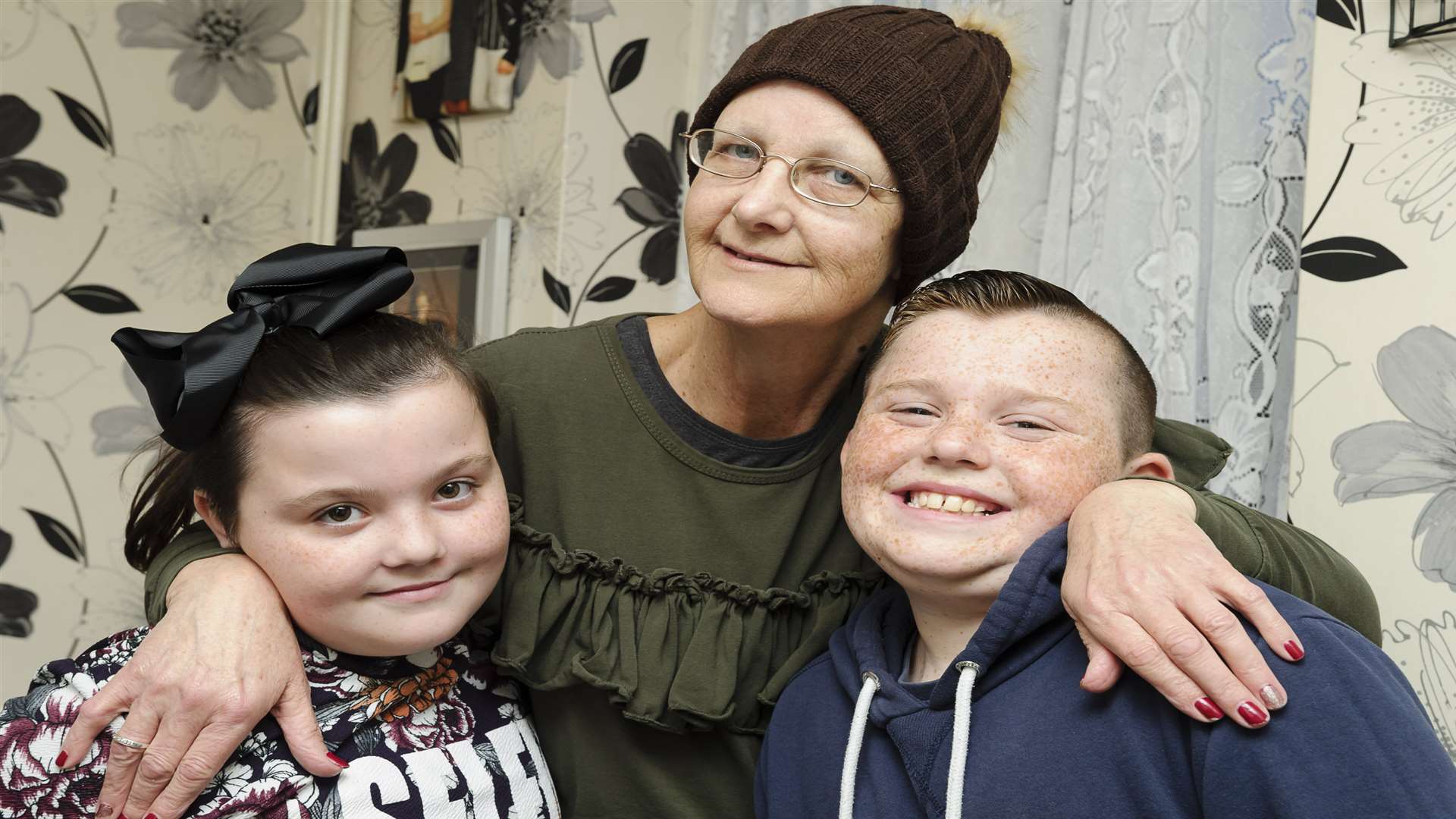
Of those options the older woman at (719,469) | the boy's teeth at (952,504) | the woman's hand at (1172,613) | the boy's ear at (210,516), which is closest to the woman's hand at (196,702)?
the older woman at (719,469)

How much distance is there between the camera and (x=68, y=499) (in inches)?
95.0

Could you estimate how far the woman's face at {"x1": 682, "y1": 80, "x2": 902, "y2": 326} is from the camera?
1.26 metres

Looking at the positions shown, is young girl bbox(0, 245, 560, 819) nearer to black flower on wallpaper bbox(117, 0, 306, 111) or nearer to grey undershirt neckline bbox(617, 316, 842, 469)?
grey undershirt neckline bbox(617, 316, 842, 469)

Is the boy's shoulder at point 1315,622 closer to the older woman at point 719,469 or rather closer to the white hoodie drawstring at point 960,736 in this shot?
the older woman at point 719,469

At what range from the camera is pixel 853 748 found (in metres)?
1.10

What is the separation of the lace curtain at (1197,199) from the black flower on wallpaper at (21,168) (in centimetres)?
195

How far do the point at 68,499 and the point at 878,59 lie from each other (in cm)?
200

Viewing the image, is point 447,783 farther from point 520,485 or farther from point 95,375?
point 95,375

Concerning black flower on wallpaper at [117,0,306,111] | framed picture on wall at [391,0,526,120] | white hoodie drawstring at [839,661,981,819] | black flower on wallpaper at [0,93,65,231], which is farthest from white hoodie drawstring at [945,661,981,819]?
black flower on wallpaper at [117,0,306,111]

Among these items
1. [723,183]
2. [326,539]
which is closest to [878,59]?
[723,183]

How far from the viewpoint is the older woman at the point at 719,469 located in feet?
3.71

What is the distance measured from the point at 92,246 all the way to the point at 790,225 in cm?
180

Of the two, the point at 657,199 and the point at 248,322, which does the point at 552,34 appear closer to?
the point at 657,199

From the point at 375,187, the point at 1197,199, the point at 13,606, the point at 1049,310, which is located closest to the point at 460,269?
the point at 375,187
